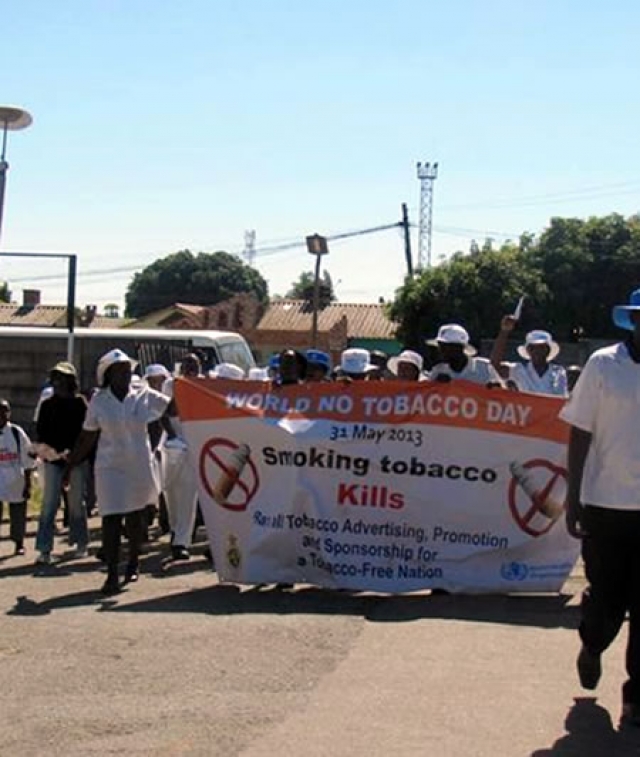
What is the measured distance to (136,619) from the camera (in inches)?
308

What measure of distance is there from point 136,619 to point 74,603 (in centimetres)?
92

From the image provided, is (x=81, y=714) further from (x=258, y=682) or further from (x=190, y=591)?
(x=190, y=591)

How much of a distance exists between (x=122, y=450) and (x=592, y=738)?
495 cm

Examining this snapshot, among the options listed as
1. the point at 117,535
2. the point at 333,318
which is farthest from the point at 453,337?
the point at 333,318

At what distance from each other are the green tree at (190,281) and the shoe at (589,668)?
97044mm

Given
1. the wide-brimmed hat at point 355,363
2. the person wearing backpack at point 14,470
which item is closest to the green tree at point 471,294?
the person wearing backpack at point 14,470

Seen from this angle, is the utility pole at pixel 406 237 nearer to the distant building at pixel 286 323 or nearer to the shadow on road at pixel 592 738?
the distant building at pixel 286 323

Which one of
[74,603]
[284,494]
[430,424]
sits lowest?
[74,603]

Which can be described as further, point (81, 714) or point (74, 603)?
point (74, 603)

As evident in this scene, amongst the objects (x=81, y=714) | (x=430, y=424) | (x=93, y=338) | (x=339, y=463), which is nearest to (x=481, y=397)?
(x=430, y=424)

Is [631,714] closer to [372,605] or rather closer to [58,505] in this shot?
[372,605]

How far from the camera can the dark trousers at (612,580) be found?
5449mm

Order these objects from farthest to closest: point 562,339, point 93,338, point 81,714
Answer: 1. point 562,339
2. point 93,338
3. point 81,714

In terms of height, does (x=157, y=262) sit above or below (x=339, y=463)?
above
